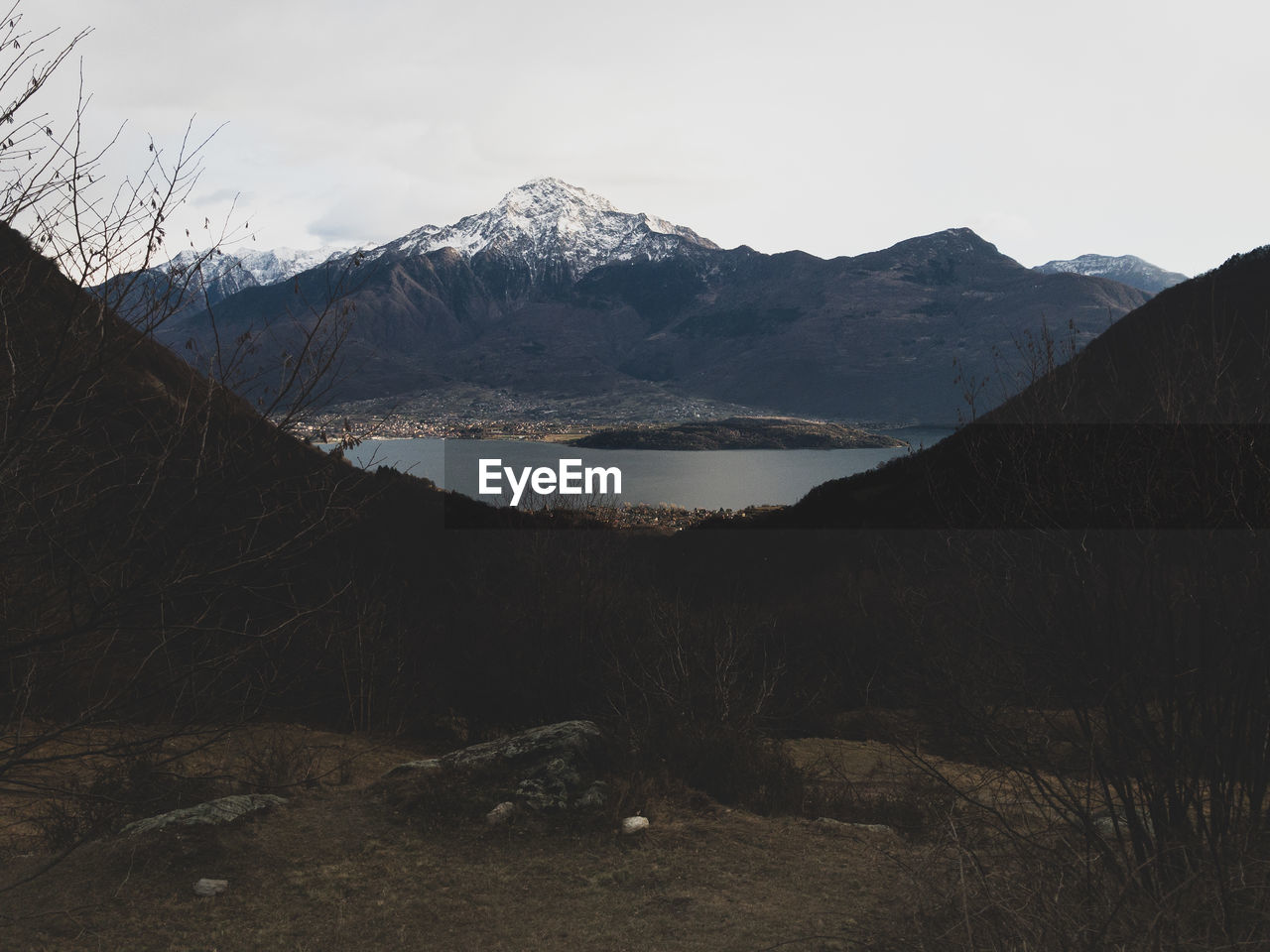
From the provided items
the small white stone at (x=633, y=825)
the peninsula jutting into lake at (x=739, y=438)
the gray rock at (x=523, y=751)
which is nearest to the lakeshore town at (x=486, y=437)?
the gray rock at (x=523, y=751)

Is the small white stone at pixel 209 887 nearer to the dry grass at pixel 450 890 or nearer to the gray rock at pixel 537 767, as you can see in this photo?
the dry grass at pixel 450 890

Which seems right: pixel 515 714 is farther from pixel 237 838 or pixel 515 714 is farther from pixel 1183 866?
pixel 1183 866

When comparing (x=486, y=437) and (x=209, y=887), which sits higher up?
(x=486, y=437)

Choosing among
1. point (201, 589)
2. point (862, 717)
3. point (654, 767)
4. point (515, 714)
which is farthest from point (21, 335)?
point (862, 717)

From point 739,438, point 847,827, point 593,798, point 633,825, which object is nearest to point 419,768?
point 593,798

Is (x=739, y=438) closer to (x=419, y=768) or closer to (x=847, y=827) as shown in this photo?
(x=419, y=768)

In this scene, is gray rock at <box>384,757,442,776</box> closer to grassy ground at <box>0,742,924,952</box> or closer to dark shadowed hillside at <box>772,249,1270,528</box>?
grassy ground at <box>0,742,924,952</box>

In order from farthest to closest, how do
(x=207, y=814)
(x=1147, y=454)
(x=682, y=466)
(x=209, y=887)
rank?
1. (x=682, y=466)
2. (x=207, y=814)
3. (x=209, y=887)
4. (x=1147, y=454)
